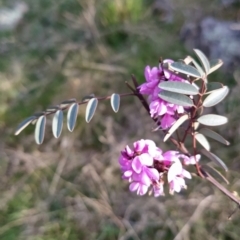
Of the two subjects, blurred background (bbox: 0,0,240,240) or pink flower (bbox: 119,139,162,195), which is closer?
pink flower (bbox: 119,139,162,195)

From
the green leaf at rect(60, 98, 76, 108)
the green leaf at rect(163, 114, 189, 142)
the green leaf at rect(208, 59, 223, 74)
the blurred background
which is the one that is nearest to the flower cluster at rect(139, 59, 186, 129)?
the green leaf at rect(163, 114, 189, 142)

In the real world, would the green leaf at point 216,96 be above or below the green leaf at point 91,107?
above

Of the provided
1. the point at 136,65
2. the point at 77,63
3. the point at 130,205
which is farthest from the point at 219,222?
the point at 77,63

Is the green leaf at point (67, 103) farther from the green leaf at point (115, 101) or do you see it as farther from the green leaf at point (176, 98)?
the green leaf at point (176, 98)

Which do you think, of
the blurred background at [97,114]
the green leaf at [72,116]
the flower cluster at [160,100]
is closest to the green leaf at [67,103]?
the green leaf at [72,116]

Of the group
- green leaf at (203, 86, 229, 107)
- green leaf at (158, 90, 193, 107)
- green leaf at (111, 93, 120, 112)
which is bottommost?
green leaf at (111, 93, 120, 112)

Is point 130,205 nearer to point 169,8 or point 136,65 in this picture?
point 136,65

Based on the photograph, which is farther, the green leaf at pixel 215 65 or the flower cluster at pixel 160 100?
the green leaf at pixel 215 65

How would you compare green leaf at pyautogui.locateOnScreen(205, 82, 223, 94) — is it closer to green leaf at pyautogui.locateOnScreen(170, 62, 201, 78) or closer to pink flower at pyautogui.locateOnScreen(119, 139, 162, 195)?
green leaf at pyautogui.locateOnScreen(170, 62, 201, 78)
